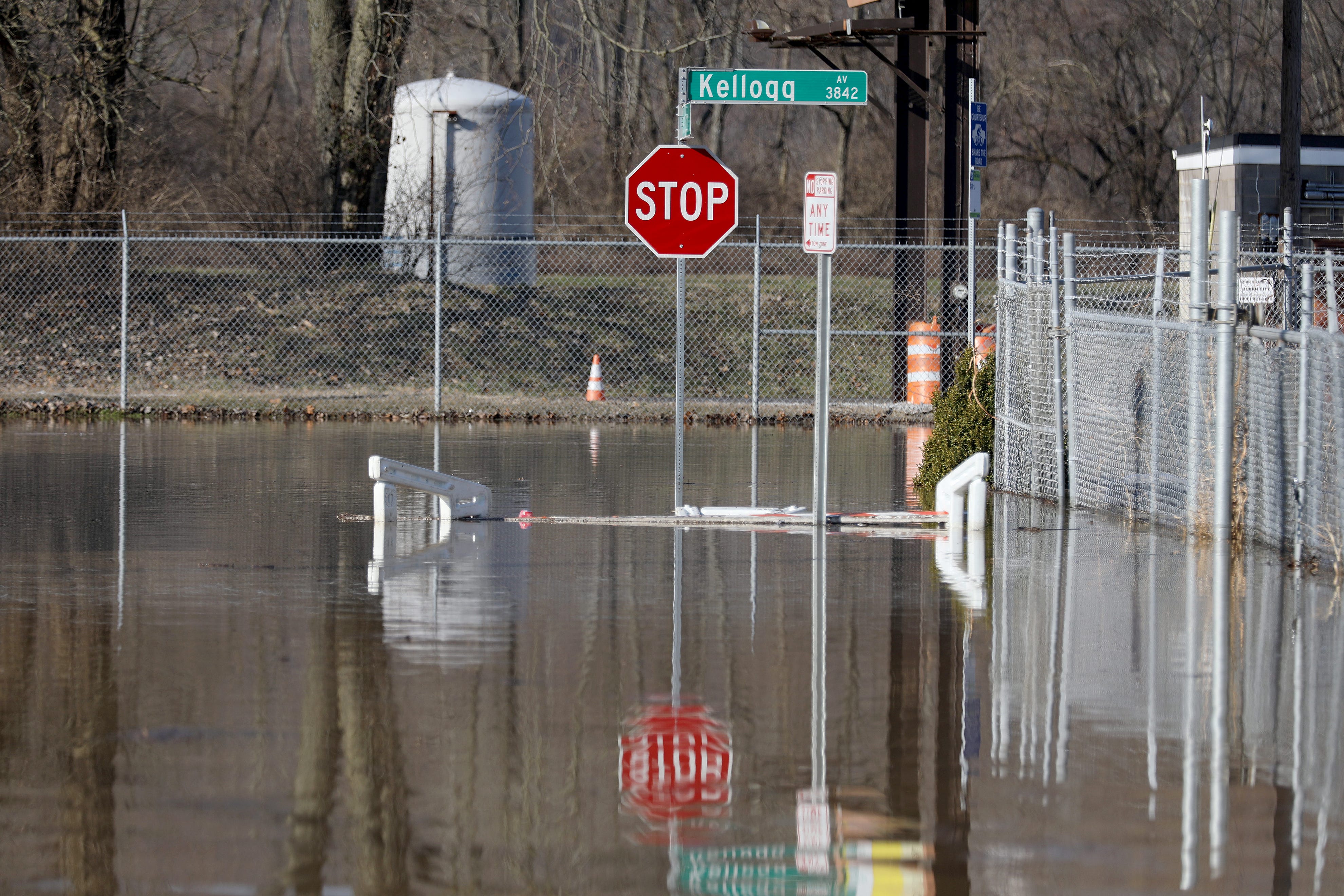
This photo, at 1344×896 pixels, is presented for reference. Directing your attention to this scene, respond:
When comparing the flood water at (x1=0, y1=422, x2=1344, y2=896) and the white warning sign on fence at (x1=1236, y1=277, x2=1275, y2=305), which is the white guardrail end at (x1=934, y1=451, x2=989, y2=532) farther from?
the white warning sign on fence at (x1=1236, y1=277, x2=1275, y2=305)

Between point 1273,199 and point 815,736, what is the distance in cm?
2824

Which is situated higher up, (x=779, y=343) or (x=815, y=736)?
(x=779, y=343)

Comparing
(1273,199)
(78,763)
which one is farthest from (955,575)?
(1273,199)

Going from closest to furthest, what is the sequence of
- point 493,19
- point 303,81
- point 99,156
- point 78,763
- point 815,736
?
point 78,763
point 815,736
point 99,156
point 493,19
point 303,81

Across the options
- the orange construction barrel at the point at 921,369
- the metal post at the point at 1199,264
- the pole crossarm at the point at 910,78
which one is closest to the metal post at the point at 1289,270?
the metal post at the point at 1199,264

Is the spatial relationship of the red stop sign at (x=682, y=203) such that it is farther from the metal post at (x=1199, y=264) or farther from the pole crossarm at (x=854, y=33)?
the pole crossarm at (x=854, y=33)

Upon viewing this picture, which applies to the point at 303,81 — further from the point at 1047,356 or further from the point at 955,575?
the point at 955,575

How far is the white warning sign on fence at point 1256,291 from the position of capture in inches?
639

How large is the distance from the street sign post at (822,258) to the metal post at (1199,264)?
231cm

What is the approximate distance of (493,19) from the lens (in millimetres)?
36031

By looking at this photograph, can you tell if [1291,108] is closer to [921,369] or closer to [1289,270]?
[921,369]

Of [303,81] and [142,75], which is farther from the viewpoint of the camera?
[303,81]

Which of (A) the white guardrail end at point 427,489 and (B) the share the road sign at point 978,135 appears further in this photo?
(B) the share the road sign at point 978,135

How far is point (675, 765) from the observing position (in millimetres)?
5879
